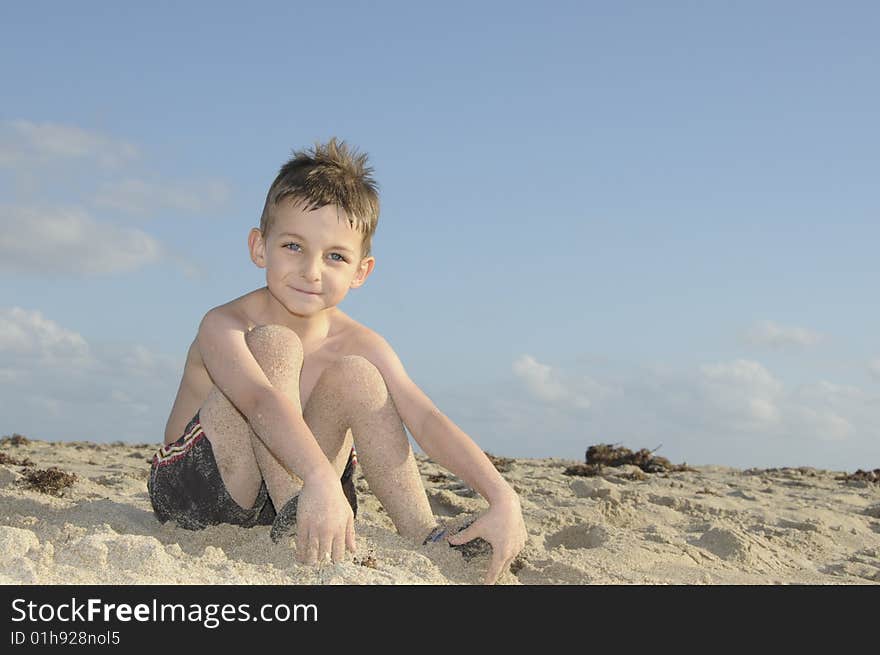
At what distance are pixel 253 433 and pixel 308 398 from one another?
344 millimetres

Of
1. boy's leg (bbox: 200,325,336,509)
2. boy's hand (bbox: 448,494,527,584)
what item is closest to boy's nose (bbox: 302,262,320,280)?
boy's leg (bbox: 200,325,336,509)

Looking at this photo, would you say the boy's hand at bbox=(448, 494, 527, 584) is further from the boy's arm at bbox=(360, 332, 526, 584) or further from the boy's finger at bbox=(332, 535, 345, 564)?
the boy's finger at bbox=(332, 535, 345, 564)

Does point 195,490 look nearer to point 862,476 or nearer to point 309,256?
point 309,256

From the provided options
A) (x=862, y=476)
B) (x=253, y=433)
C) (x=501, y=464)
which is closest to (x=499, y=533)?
(x=253, y=433)

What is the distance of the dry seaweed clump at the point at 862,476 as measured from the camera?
998 centimetres

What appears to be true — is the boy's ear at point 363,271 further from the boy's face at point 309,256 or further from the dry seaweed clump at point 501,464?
the dry seaweed clump at point 501,464
